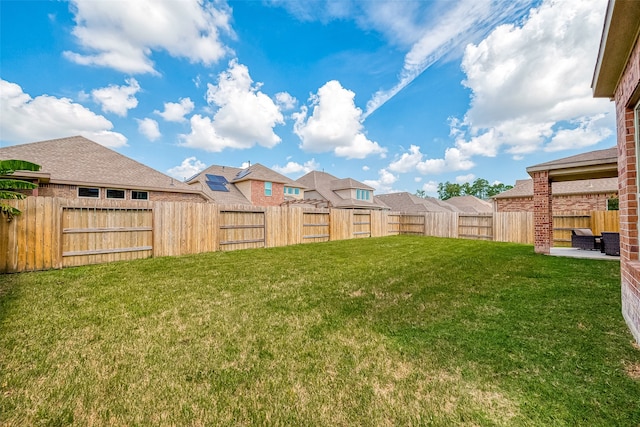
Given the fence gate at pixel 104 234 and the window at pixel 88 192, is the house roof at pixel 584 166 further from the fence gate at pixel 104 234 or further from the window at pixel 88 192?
the window at pixel 88 192

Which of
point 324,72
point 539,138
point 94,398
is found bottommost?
point 94,398

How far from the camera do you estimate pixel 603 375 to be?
218 centimetres

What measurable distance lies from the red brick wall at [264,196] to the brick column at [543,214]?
699 inches

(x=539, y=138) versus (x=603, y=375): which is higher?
(x=539, y=138)

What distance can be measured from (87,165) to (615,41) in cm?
1844

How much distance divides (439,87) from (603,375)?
16.5 meters

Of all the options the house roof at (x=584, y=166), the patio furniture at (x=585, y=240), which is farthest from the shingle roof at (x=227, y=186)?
the patio furniture at (x=585, y=240)

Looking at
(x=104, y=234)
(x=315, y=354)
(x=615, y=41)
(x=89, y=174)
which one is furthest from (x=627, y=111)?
(x=89, y=174)

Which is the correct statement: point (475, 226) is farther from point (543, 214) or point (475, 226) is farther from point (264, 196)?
point (264, 196)

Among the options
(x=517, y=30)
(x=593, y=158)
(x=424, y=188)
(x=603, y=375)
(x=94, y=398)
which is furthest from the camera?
(x=424, y=188)

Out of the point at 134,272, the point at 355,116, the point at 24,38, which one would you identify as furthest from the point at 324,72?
the point at 134,272

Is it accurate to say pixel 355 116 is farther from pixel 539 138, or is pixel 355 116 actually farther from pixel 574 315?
pixel 574 315

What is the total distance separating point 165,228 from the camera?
8258mm

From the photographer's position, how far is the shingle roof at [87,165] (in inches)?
476
